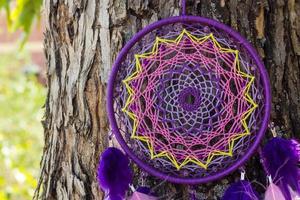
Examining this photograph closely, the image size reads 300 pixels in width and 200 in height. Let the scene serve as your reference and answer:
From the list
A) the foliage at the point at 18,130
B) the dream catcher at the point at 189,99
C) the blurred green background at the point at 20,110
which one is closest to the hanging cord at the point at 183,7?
the dream catcher at the point at 189,99

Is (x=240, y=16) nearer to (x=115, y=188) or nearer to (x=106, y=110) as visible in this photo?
(x=106, y=110)

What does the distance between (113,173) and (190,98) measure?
24 cm

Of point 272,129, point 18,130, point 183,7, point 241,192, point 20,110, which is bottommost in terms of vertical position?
point 18,130

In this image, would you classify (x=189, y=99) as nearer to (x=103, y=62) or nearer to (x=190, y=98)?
(x=190, y=98)

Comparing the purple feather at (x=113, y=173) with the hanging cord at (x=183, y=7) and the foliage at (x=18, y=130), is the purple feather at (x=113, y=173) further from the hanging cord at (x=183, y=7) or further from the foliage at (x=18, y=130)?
the foliage at (x=18, y=130)

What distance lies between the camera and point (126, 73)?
133 cm

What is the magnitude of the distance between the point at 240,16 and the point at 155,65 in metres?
0.23

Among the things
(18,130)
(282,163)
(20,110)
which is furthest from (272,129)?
(20,110)

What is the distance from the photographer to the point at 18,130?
4691 millimetres

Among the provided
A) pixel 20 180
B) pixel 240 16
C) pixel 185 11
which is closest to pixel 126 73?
pixel 185 11

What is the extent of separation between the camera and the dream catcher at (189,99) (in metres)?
1.31

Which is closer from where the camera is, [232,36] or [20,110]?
[232,36]

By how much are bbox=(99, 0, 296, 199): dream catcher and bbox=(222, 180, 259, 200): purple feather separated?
0.04 m

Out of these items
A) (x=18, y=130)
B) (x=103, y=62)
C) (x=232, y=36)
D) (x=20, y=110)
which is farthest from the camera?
(x=20, y=110)
